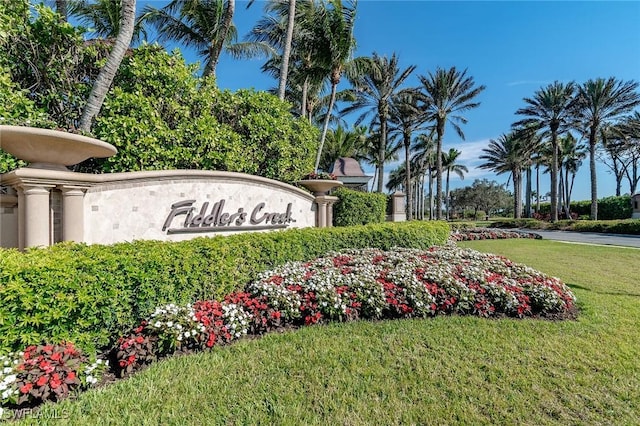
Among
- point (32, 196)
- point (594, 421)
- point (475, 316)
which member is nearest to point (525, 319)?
point (475, 316)

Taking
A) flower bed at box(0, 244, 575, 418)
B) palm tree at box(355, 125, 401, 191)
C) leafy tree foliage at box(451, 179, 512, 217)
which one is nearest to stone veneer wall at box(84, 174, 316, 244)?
flower bed at box(0, 244, 575, 418)

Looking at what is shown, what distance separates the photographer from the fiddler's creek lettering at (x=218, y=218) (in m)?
5.59

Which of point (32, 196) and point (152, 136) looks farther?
point (152, 136)

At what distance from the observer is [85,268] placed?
3.02 meters

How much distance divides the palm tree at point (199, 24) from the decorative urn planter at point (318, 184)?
208 inches

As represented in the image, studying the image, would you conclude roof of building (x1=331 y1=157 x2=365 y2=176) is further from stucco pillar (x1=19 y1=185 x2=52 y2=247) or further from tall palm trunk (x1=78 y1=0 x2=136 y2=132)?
stucco pillar (x1=19 y1=185 x2=52 y2=247)

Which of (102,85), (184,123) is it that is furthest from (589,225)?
(102,85)

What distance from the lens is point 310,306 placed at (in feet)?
14.4

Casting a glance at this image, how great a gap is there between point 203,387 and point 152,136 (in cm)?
516

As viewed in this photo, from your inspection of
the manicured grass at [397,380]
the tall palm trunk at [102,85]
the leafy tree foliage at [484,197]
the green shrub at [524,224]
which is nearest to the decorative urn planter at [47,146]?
the tall palm trunk at [102,85]

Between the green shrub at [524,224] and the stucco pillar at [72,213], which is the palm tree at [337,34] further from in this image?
the green shrub at [524,224]

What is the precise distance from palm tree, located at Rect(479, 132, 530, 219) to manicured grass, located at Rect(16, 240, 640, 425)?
38.4m

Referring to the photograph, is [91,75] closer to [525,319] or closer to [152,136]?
[152,136]

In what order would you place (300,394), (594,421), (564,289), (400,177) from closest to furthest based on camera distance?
(594,421), (300,394), (564,289), (400,177)
